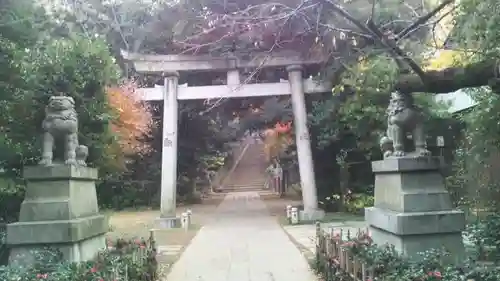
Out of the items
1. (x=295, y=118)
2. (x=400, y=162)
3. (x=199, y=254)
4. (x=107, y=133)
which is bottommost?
(x=199, y=254)

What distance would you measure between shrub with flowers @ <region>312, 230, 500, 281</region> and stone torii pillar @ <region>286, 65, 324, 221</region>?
945 cm

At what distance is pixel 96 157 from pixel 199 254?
2.87 metres

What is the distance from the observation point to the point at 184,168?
91.6 feet

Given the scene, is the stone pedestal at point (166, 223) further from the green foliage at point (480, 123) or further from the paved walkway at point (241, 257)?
the green foliage at point (480, 123)

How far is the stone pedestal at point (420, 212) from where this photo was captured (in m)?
6.31

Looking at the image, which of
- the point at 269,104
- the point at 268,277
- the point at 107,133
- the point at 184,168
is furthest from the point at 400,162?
the point at 184,168

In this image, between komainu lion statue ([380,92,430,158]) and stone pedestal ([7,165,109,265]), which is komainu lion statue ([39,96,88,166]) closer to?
stone pedestal ([7,165,109,265])

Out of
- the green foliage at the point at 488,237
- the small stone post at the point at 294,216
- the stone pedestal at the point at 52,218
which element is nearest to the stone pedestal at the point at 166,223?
the small stone post at the point at 294,216

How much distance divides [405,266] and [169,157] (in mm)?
12249

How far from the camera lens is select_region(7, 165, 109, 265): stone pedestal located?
6.50m

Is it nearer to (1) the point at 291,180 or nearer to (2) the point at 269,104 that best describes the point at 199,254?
(2) the point at 269,104

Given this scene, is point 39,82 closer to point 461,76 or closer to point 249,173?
point 461,76

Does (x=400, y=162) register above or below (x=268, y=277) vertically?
above

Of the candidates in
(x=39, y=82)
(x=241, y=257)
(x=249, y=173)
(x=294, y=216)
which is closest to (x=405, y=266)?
(x=241, y=257)
